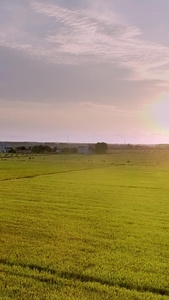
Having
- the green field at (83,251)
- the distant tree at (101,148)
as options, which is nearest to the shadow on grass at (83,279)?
the green field at (83,251)

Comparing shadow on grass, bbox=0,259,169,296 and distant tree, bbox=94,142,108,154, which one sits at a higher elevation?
distant tree, bbox=94,142,108,154

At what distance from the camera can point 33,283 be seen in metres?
8.50

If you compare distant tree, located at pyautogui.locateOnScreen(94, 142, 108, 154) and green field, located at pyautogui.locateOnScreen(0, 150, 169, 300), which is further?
distant tree, located at pyautogui.locateOnScreen(94, 142, 108, 154)

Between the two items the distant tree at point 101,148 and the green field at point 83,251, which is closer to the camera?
the green field at point 83,251

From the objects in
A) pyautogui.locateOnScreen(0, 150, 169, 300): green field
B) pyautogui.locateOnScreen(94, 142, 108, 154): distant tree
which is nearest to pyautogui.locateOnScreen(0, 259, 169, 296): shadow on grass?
pyautogui.locateOnScreen(0, 150, 169, 300): green field

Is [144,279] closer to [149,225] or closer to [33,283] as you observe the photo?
[33,283]

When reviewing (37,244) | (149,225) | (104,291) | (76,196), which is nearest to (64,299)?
(104,291)

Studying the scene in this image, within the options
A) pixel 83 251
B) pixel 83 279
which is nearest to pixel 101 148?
pixel 83 251

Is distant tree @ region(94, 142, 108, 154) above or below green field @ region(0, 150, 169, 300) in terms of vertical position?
above

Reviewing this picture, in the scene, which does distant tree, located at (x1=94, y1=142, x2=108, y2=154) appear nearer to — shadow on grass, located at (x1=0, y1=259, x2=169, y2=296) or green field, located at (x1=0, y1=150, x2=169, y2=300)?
green field, located at (x1=0, y1=150, x2=169, y2=300)

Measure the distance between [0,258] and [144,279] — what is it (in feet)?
15.1

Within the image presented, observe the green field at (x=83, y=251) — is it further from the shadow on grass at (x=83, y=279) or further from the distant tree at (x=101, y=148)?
the distant tree at (x=101, y=148)

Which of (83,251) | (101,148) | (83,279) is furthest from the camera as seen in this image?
(101,148)

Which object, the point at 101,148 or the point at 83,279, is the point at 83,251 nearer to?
the point at 83,279
